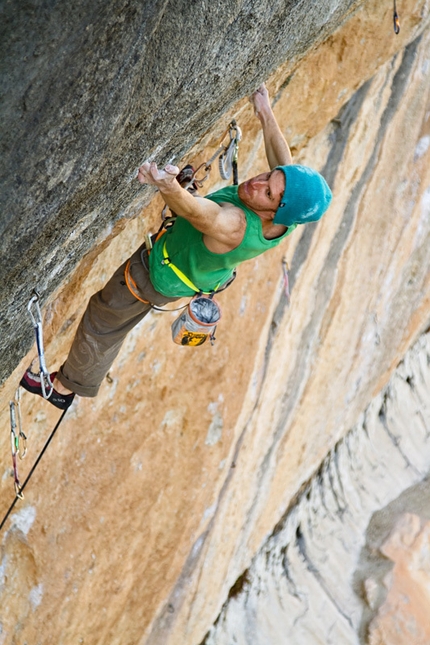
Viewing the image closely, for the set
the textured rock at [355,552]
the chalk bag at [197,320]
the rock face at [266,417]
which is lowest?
the textured rock at [355,552]

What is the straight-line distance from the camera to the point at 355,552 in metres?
6.92

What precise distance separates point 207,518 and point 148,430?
1.16 meters

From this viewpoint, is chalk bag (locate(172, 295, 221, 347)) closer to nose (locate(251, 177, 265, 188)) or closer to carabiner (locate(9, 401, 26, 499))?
nose (locate(251, 177, 265, 188))

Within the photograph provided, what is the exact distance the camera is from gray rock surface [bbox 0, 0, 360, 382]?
1.77 metres

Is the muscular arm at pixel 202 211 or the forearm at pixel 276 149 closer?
the muscular arm at pixel 202 211

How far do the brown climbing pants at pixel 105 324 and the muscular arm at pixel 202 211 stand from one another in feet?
1.53

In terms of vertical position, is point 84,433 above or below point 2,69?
below

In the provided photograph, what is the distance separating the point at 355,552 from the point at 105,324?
179 inches

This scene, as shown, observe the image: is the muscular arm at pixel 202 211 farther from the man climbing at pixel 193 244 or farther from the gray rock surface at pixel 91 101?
the gray rock surface at pixel 91 101

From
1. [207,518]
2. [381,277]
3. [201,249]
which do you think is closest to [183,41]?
[201,249]

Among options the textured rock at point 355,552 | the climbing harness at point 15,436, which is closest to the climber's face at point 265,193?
the climbing harness at point 15,436

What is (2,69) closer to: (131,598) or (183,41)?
(183,41)

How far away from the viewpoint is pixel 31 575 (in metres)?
4.26

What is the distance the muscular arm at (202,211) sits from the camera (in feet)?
7.65
